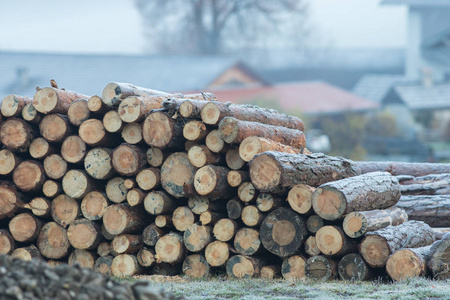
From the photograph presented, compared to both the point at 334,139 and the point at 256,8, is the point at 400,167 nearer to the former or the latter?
the point at 334,139

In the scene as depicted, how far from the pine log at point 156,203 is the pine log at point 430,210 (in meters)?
3.26

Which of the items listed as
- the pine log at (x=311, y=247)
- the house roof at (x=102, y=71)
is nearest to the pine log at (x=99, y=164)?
the pine log at (x=311, y=247)

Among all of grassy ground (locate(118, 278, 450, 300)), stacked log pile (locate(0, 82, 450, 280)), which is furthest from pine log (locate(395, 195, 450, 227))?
grassy ground (locate(118, 278, 450, 300))

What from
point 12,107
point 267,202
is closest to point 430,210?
point 267,202

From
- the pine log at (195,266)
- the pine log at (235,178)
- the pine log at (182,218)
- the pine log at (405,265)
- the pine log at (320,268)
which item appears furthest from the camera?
the pine log at (182,218)

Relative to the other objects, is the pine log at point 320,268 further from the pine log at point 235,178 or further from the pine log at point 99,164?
the pine log at point 99,164

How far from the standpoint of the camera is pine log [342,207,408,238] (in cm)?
739

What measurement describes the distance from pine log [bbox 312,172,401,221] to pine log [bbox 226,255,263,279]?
947 mm

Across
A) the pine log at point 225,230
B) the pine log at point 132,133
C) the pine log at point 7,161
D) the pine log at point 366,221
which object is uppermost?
the pine log at point 132,133

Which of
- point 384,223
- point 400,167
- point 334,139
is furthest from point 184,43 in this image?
point 384,223

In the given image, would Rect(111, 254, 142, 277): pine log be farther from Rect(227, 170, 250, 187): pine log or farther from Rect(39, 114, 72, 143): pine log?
Rect(39, 114, 72, 143): pine log

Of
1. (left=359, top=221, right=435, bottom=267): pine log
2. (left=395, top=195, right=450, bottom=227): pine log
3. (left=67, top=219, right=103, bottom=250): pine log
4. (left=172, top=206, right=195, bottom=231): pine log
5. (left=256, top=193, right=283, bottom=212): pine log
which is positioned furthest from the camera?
(left=395, top=195, right=450, bottom=227): pine log

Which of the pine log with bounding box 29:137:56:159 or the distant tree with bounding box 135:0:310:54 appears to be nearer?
the pine log with bounding box 29:137:56:159

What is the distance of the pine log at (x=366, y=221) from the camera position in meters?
7.39
